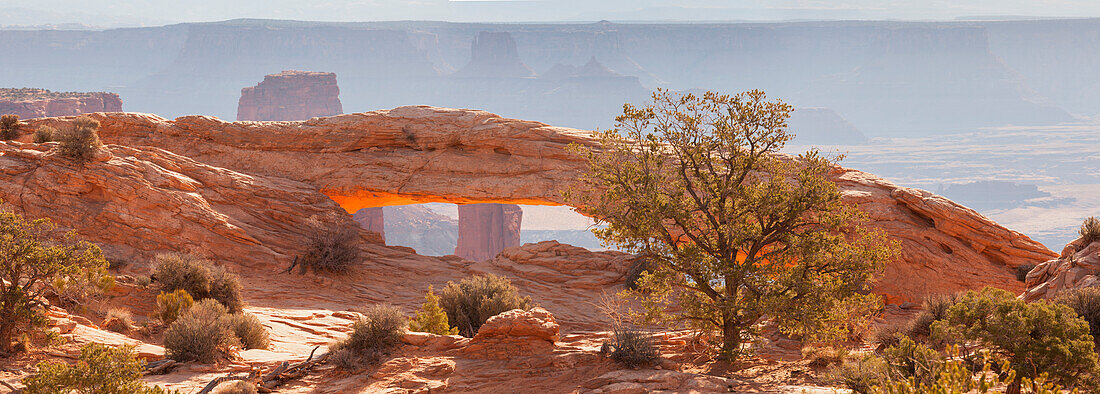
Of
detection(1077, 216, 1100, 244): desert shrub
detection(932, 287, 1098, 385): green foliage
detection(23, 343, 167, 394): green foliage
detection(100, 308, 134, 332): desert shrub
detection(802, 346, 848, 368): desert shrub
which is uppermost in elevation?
detection(1077, 216, 1100, 244): desert shrub

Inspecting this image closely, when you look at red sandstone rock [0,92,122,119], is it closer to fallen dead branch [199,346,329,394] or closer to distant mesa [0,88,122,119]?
distant mesa [0,88,122,119]

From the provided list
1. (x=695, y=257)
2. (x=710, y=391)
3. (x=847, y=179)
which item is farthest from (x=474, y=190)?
(x=710, y=391)

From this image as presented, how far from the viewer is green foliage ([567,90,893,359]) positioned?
A: 12711 mm

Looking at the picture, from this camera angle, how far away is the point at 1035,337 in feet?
33.4

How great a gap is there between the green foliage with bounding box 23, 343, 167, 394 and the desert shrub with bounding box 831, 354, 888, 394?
9974mm

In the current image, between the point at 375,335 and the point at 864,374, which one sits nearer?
the point at 864,374

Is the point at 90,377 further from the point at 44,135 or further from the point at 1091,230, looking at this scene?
A: the point at 1091,230

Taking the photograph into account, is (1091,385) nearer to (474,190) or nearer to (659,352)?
(659,352)

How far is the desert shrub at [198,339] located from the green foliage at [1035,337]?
12.5m

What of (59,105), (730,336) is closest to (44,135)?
(730,336)

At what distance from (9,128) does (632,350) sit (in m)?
24.8

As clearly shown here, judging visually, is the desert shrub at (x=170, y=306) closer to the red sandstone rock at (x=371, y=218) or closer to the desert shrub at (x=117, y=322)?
the desert shrub at (x=117, y=322)

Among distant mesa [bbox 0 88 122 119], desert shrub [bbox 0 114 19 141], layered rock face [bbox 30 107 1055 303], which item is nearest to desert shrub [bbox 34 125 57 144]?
desert shrub [bbox 0 114 19 141]

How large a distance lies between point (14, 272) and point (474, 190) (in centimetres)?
1666
